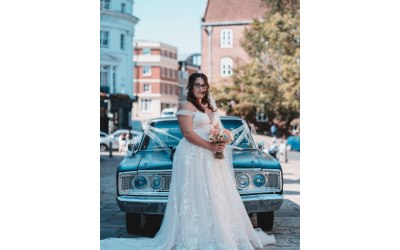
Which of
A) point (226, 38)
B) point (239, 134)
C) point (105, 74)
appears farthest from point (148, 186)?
point (226, 38)

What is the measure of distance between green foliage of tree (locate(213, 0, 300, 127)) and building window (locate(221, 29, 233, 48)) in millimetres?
8132

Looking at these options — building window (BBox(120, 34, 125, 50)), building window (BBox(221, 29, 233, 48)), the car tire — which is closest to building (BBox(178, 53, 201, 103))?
building window (BBox(221, 29, 233, 48))

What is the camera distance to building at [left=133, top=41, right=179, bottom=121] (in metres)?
75.1

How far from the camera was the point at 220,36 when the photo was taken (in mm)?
51438

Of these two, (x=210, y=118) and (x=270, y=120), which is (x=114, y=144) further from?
(x=210, y=118)

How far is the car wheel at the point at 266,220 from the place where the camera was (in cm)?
848

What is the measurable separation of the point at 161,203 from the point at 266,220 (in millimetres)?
1515

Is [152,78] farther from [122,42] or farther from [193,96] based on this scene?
[193,96]

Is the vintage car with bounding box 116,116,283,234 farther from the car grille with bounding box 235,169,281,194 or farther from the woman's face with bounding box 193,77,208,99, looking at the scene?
the woman's face with bounding box 193,77,208,99
